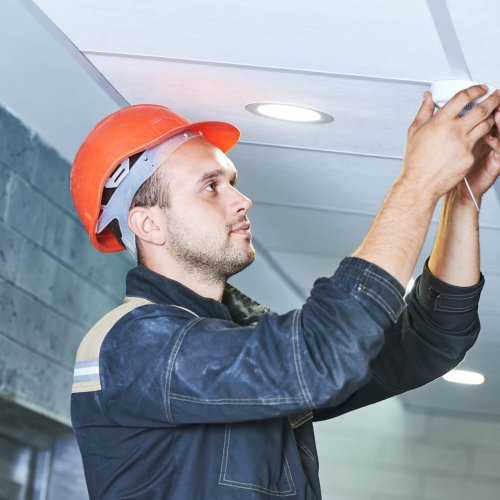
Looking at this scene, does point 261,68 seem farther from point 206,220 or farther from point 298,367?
point 298,367

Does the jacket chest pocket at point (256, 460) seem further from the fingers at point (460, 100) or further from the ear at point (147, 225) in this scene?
the fingers at point (460, 100)

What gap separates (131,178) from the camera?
208 centimetres

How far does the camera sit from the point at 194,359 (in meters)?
1.69

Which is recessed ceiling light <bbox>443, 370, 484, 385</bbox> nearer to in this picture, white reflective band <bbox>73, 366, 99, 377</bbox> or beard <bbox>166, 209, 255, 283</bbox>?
beard <bbox>166, 209, 255, 283</bbox>

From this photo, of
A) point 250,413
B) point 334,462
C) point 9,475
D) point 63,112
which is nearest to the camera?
point 250,413

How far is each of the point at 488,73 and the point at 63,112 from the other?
1.40m

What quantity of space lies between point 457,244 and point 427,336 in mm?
183

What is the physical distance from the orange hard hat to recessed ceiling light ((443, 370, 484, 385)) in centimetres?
428

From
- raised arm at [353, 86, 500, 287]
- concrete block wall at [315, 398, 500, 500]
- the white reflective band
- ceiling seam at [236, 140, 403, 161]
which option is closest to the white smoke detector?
raised arm at [353, 86, 500, 287]

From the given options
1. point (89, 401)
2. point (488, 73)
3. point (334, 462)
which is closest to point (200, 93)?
point (488, 73)


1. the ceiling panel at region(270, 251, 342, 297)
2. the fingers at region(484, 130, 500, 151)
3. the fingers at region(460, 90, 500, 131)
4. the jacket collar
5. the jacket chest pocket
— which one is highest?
the ceiling panel at region(270, 251, 342, 297)

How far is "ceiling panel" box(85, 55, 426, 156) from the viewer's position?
2.28 meters

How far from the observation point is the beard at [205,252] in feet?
6.39

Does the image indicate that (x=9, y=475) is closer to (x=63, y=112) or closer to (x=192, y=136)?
(x=63, y=112)
